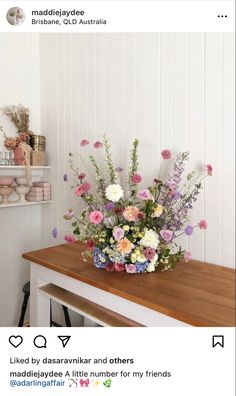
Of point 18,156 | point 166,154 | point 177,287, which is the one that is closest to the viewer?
point 177,287

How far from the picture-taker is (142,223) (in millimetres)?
830

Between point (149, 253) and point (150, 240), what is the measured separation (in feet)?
0.13

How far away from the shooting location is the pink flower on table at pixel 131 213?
2.67 feet

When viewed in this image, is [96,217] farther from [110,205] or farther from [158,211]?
[158,211]

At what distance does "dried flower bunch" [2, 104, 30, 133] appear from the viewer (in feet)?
3.27

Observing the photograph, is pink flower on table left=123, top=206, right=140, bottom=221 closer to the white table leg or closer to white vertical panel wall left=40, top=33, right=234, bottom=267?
white vertical panel wall left=40, top=33, right=234, bottom=267

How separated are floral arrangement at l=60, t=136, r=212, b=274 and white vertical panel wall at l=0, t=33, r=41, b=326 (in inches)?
11.5
